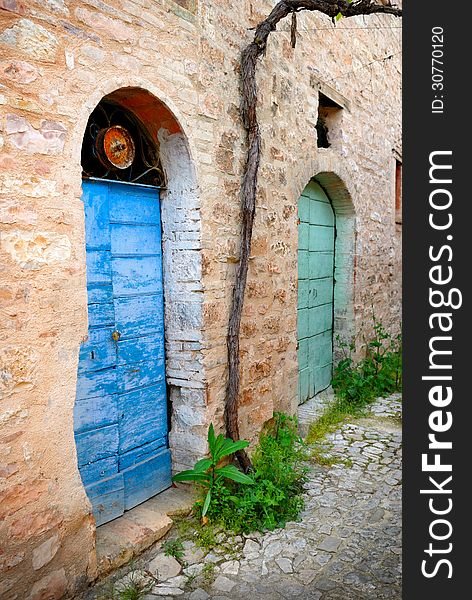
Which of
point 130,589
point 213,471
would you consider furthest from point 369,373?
point 130,589

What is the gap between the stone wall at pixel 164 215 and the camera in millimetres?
2088

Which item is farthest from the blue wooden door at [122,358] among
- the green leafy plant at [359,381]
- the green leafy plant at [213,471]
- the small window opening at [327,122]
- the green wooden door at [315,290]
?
the small window opening at [327,122]

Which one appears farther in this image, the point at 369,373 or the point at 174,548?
the point at 369,373

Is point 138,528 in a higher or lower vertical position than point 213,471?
lower

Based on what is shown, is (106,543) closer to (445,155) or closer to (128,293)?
(128,293)

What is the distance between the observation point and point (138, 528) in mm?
2795

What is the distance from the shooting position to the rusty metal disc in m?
2.71

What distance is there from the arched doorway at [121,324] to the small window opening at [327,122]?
2900mm

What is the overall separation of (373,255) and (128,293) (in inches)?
167

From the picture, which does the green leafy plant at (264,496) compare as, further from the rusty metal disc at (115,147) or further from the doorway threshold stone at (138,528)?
the rusty metal disc at (115,147)

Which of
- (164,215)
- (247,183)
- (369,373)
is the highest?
(247,183)

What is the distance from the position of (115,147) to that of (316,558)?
2569mm

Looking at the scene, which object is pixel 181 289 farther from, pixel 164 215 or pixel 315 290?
pixel 315 290

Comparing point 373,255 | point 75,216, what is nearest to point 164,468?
point 75,216
